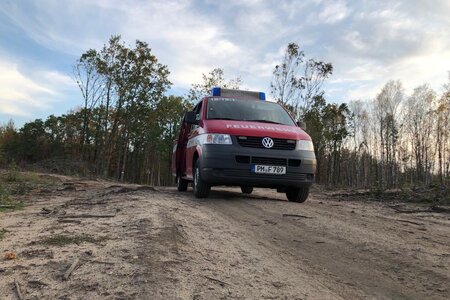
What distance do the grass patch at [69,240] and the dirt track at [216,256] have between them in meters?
0.02

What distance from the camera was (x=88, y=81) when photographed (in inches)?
1501

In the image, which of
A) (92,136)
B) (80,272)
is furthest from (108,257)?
(92,136)

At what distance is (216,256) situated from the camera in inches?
141

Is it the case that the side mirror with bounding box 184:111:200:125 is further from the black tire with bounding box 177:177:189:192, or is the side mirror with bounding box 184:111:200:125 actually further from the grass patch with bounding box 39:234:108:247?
the grass patch with bounding box 39:234:108:247

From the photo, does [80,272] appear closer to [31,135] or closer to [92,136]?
[92,136]

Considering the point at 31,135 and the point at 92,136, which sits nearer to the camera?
the point at 92,136

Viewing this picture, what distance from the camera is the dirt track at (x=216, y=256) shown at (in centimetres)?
279

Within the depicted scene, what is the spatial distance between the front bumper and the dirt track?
132 cm

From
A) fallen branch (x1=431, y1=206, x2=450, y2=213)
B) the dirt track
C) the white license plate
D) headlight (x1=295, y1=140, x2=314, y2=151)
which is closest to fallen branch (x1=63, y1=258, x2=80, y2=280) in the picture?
the dirt track

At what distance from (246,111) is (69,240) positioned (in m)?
5.18

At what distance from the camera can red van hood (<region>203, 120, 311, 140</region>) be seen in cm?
724

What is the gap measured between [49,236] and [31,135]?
2761 inches

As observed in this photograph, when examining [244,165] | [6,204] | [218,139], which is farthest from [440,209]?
[6,204]

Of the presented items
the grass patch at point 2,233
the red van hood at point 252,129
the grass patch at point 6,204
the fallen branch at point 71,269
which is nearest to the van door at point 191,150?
the red van hood at point 252,129
